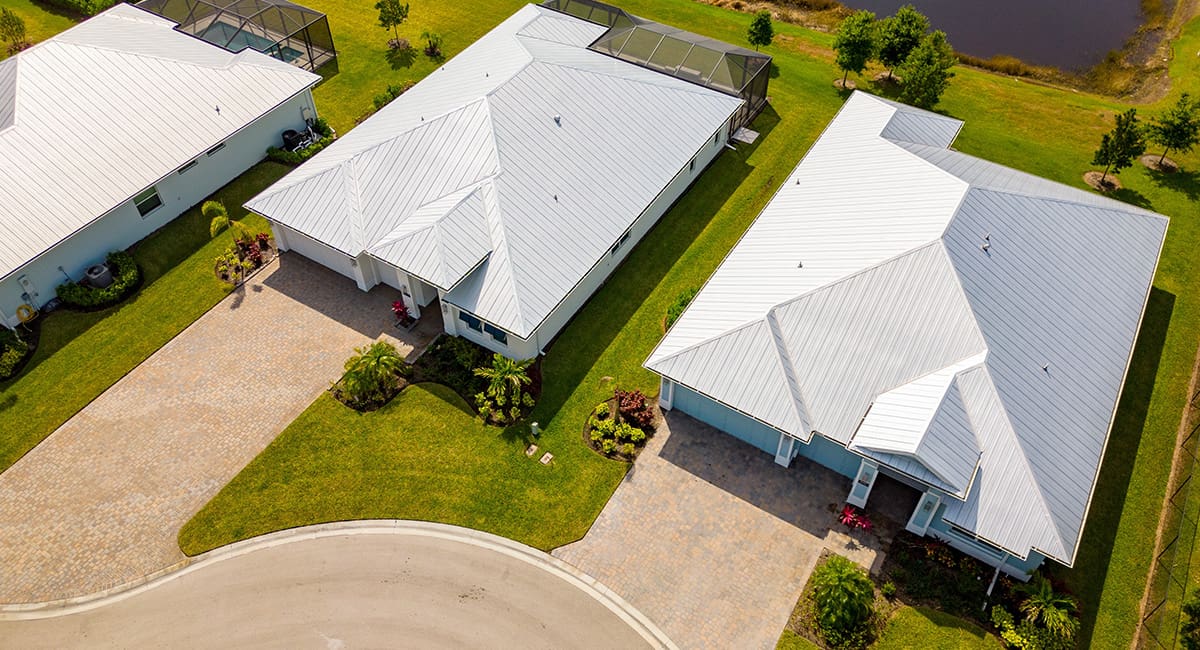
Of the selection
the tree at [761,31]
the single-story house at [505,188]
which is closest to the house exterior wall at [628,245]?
the single-story house at [505,188]

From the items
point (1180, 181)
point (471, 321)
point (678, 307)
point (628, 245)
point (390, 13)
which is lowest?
point (471, 321)

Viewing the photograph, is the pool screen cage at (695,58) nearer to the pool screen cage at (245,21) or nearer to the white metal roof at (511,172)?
the white metal roof at (511,172)

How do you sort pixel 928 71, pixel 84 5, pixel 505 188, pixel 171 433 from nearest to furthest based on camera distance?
pixel 171 433, pixel 505 188, pixel 928 71, pixel 84 5

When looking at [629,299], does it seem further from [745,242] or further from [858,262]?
[858,262]

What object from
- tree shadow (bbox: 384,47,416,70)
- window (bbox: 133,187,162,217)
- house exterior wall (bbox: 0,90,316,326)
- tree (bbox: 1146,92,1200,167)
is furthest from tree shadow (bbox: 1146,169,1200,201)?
window (bbox: 133,187,162,217)

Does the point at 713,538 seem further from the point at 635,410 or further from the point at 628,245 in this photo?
the point at 628,245

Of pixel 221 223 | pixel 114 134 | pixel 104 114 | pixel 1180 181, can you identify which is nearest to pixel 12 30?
pixel 104 114

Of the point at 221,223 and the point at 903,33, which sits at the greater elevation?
the point at 903,33

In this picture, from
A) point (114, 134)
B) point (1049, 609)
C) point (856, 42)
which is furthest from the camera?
point (856, 42)
